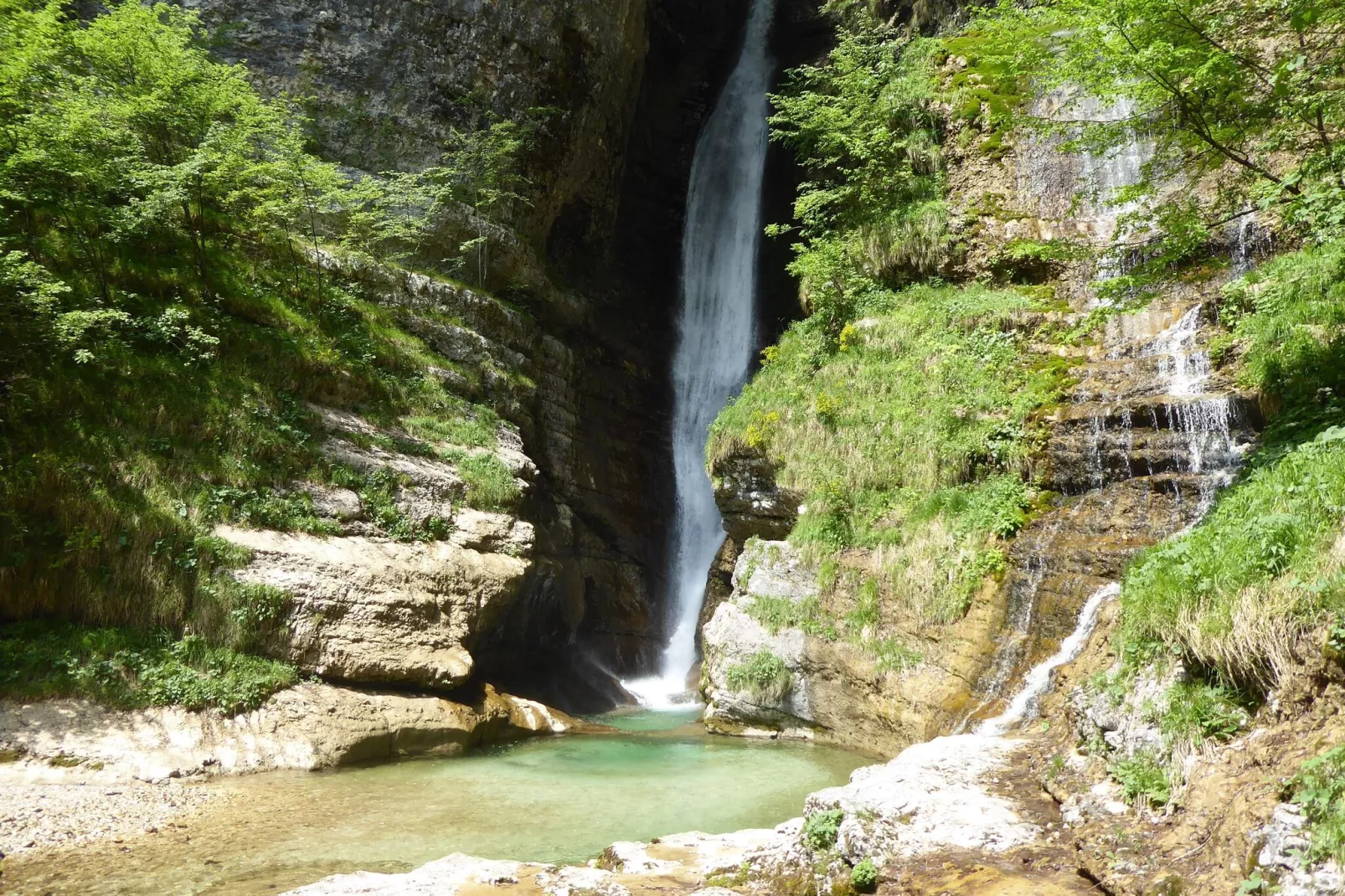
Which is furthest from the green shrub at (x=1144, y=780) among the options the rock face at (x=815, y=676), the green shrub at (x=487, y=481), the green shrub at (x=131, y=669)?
the green shrub at (x=487, y=481)

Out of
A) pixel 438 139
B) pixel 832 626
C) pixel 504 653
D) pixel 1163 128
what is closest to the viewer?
pixel 1163 128

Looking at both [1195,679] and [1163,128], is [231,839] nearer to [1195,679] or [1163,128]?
[1195,679]

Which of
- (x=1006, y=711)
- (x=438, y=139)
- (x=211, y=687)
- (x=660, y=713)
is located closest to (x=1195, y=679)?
(x=1006, y=711)

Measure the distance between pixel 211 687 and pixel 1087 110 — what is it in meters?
20.3

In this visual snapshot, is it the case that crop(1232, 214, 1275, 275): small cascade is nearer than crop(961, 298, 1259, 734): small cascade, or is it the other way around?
crop(961, 298, 1259, 734): small cascade

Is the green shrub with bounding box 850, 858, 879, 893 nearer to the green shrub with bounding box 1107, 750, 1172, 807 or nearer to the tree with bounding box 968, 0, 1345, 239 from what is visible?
the green shrub with bounding box 1107, 750, 1172, 807

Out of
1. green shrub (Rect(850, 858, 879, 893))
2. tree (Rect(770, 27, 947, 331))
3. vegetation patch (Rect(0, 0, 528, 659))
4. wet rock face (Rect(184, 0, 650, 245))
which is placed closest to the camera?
green shrub (Rect(850, 858, 879, 893))

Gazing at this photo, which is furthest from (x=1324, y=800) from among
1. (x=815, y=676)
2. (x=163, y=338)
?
(x=163, y=338)

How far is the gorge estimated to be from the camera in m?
5.08

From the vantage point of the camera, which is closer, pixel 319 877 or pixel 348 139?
pixel 319 877

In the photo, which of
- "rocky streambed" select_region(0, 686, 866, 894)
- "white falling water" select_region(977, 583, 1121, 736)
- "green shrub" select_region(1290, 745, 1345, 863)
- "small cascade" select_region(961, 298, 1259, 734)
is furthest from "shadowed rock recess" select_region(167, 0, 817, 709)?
"green shrub" select_region(1290, 745, 1345, 863)

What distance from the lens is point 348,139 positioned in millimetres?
18906

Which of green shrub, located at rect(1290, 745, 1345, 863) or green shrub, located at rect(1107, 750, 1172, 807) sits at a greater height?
green shrub, located at rect(1290, 745, 1345, 863)

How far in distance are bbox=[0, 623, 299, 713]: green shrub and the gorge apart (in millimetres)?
50
